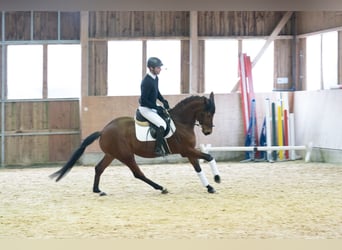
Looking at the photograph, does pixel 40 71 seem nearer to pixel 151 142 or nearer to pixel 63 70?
pixel 63 70

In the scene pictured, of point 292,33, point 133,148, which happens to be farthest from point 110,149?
point 292,33

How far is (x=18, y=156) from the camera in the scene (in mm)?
11273

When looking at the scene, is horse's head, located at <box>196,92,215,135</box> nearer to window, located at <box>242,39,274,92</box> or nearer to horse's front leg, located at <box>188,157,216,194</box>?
horse's front leg, located at <box>188,157,216,194</box>

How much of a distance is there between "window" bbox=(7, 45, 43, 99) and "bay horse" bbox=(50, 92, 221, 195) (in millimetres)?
4971

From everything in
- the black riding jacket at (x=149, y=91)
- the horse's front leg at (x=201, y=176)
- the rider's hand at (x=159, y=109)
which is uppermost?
the black riding jacket at (x=149, y=91)

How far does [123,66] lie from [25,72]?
2.00m

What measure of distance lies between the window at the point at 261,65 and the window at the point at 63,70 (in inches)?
138

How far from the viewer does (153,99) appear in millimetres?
6645

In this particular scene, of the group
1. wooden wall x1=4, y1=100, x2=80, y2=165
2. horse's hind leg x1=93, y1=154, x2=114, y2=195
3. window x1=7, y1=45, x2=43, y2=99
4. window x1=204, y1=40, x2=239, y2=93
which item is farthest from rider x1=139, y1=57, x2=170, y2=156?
window x1=7, y1=45, x2=43, y2=99

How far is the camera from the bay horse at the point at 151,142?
6770 mm

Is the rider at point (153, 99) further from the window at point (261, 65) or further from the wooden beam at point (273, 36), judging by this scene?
the window at point (261, 65)

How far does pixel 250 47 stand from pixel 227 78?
31.8 inches

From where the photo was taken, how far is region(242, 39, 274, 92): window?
11.7 meters

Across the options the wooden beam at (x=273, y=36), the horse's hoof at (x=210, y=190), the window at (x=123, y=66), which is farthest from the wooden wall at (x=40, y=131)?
the horse's hoof at (x=210, y=190)
